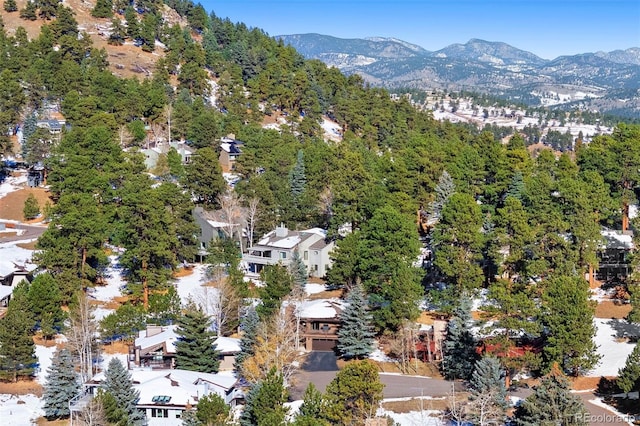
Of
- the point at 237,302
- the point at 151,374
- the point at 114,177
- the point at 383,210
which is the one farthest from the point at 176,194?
the point at 151,374

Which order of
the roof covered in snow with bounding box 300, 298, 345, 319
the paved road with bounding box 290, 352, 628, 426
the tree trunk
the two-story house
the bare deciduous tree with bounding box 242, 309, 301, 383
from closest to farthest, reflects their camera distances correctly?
the paved road with bounding box 290, 352, 628, 426, the bare deciduous tree with bounding box 242, 309, 301, 383, the roof covered in snow with bounding box 300, 298, 345, 319, the tree trunk, the two-story house

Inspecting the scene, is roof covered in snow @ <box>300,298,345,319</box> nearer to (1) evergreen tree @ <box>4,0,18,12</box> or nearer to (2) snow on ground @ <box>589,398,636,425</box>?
(2) snow on ground @ <box>589,398,636,425</box>

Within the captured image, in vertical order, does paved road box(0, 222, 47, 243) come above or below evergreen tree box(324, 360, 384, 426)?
above

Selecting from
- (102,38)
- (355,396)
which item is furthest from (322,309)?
(102,38)

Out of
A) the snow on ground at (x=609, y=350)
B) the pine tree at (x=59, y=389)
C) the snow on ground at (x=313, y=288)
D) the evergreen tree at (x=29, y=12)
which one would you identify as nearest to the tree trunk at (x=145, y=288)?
the snow on ground at (x=313, y=288)

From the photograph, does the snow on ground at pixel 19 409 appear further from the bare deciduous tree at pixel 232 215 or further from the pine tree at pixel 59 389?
the bare deciduous tree at pixel 232 215

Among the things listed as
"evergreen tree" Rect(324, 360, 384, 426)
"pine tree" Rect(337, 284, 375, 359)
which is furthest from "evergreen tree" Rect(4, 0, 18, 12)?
"evergreen tree" Rect(324, 360, 384, 426)

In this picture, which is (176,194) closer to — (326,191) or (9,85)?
(326,191)
